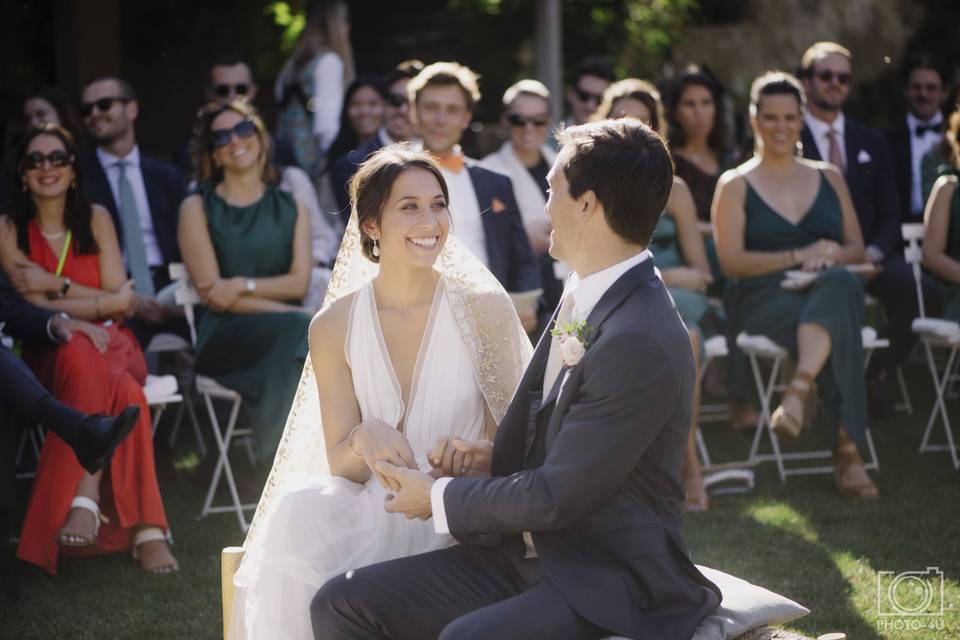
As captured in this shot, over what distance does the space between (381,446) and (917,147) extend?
617 centimetres

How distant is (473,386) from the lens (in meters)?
3.95

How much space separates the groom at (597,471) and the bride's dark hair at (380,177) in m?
0.98

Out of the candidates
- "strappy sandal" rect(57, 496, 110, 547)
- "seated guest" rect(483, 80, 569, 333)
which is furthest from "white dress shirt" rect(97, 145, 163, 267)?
"strappy sandal" rect(57, 496, 110, 547)

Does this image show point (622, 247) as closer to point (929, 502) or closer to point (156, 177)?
point (929, 502)

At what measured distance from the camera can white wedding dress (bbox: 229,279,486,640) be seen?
11.3 ft

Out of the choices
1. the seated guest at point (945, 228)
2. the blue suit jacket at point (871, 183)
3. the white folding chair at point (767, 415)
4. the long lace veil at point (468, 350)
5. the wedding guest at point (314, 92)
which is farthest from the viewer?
the wedding guest at point (314, 92)

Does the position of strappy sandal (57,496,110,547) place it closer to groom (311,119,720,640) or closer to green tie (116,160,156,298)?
green tie (116,160,156,298)

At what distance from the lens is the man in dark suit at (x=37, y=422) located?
5.08 metres

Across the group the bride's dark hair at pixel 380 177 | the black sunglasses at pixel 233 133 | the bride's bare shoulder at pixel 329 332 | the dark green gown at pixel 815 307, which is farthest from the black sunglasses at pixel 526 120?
the bride's bare shoulder at pixel 329 332

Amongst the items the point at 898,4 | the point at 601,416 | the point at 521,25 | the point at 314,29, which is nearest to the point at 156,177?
the point at 314,29

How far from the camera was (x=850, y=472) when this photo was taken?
20.0 ft

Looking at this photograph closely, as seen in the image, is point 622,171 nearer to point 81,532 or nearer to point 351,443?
point 351,443

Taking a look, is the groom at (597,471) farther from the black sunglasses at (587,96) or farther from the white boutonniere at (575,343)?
the black sunglasses at (587,96)

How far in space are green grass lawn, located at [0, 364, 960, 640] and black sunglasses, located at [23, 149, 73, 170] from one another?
1806 mm
